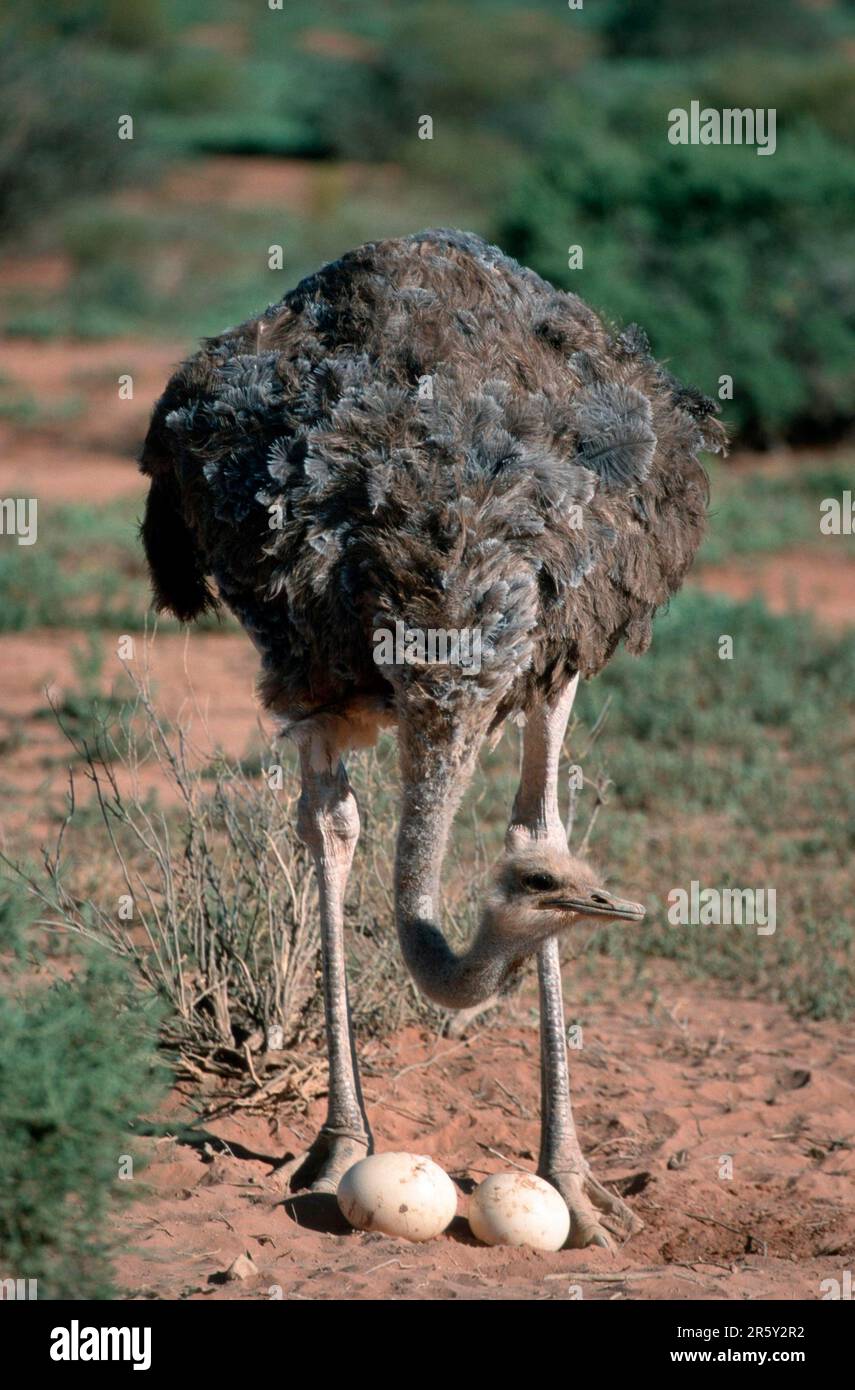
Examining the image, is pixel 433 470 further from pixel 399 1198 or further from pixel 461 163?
pixel 461 163

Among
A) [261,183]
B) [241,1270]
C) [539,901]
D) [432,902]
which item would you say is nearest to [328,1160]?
[241,1270]

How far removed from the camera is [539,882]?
3.97 meters

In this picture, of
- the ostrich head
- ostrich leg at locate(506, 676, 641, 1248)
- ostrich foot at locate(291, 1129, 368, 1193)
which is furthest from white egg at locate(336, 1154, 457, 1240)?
the ostrich head

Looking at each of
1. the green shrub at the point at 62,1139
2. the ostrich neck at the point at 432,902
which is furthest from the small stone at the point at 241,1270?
the ostrich neck at the point at 432,902

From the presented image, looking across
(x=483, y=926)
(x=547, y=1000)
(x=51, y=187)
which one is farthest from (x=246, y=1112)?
(x=51, y=187)

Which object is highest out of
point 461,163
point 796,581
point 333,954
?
point 461,163

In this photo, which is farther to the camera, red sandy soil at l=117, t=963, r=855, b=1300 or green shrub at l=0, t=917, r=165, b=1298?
red sandy soil at l=117, t=963, r=855, b=1300

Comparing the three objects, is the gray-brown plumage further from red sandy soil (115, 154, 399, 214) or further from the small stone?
red sandy soil (115, 154, 399, 214)

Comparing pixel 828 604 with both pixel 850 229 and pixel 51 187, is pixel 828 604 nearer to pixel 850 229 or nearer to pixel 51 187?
pixel 850 229

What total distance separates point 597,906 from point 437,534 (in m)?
0.85

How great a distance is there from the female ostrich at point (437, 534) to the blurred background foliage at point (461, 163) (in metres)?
0.93

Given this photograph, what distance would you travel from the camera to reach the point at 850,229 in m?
14.1

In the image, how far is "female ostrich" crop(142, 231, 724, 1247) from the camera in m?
4.02
